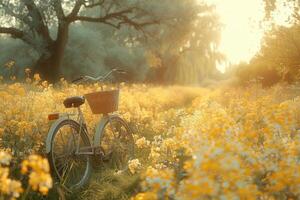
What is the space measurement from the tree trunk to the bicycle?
1513 centimetres

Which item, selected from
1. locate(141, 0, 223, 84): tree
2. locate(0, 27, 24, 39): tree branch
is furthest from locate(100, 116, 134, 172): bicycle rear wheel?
locate(141, 0, 223, 84): tree

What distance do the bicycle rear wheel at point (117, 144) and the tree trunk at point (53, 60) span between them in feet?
49.6

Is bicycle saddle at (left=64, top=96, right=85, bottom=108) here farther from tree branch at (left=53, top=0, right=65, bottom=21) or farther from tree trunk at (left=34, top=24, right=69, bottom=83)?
tree trunk at (left=34, top=24, right=69, bottom=83)

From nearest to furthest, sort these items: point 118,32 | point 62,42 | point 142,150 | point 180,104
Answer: point 142,150 → point 180,104 → point 62,42 → point 118,32

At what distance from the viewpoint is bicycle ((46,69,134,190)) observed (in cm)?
581

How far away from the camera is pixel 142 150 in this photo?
25.8 ft

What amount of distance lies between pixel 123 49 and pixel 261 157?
3167cm

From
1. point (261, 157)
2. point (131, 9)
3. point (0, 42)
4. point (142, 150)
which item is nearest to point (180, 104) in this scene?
point (131, 9)

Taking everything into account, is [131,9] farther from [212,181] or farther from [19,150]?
[212,181]

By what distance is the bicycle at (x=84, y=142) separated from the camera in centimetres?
581

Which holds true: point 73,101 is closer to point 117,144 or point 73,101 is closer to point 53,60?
point 117,144

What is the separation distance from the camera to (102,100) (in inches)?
258

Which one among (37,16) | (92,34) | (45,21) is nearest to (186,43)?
(92,34)

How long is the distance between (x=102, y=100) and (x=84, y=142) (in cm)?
60
